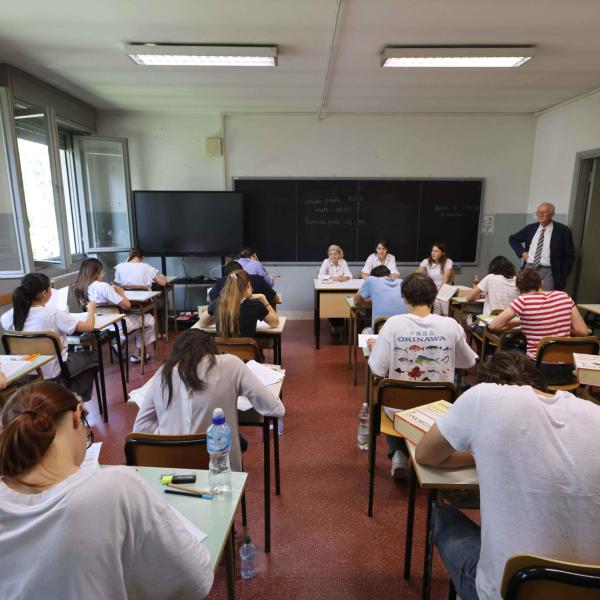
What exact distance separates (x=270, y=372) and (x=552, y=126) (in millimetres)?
5767

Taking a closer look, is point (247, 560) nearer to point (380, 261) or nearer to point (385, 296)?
point (385, 296)

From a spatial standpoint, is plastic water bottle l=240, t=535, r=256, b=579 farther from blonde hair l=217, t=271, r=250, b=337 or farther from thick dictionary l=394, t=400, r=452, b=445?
blonde hair l=217, t=271, r=250, b=337

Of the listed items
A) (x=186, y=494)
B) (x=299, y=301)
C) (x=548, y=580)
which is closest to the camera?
(x=548, y=580)

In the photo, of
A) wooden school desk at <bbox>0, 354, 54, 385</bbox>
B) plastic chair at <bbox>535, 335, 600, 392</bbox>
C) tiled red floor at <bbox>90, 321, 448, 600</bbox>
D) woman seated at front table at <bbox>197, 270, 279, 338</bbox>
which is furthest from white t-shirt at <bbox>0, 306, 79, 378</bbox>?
plastic chair at <bbox>535, 335, 600, 392</bbox>

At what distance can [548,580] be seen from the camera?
93 centimetres

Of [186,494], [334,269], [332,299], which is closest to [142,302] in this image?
[332,299]

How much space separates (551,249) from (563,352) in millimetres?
2746

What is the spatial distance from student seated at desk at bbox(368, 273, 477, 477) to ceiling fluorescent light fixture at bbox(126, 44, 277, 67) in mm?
2687

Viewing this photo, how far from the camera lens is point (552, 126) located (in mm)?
5695

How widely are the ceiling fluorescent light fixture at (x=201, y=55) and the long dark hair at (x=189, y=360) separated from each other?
297 centimetres

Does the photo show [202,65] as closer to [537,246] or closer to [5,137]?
[5,137]

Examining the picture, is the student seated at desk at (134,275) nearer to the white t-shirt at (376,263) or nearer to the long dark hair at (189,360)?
the white t-shirt at (376,263)

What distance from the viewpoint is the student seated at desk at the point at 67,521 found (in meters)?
0.75

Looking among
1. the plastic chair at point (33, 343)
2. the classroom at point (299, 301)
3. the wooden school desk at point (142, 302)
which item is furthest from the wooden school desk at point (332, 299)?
the plastic chair at point (33, 343)
